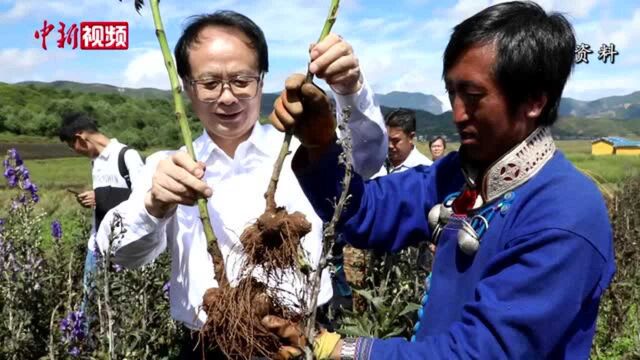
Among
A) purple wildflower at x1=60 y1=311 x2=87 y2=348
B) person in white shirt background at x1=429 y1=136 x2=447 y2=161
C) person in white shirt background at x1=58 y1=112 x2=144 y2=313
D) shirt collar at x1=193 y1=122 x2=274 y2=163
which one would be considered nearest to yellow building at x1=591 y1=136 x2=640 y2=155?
person in white shirt background at x1=429 y1=136 x2=447 y2=161

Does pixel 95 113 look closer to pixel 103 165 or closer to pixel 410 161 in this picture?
pixel 103 165

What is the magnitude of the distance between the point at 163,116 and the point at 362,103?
15965 millimetres

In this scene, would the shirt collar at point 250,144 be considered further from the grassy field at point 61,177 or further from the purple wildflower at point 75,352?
the grassy field at point 61,177

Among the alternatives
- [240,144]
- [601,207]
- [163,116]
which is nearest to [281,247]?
[240,144]

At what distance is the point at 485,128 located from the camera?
3.99ft

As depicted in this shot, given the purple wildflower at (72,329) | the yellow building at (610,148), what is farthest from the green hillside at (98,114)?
the yellow building at (610,148)

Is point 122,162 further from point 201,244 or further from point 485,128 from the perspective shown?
point 485,128

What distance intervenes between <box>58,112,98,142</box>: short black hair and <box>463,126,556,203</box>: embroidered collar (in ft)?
14.2

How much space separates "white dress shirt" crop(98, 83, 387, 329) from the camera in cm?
161

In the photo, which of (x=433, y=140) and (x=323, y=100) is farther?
(x=433, y=140)

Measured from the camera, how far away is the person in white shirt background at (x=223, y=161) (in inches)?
62.9

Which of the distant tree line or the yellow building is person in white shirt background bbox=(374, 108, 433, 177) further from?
the yellow building

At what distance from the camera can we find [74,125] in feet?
17.1

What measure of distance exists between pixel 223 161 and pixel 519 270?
95cm
